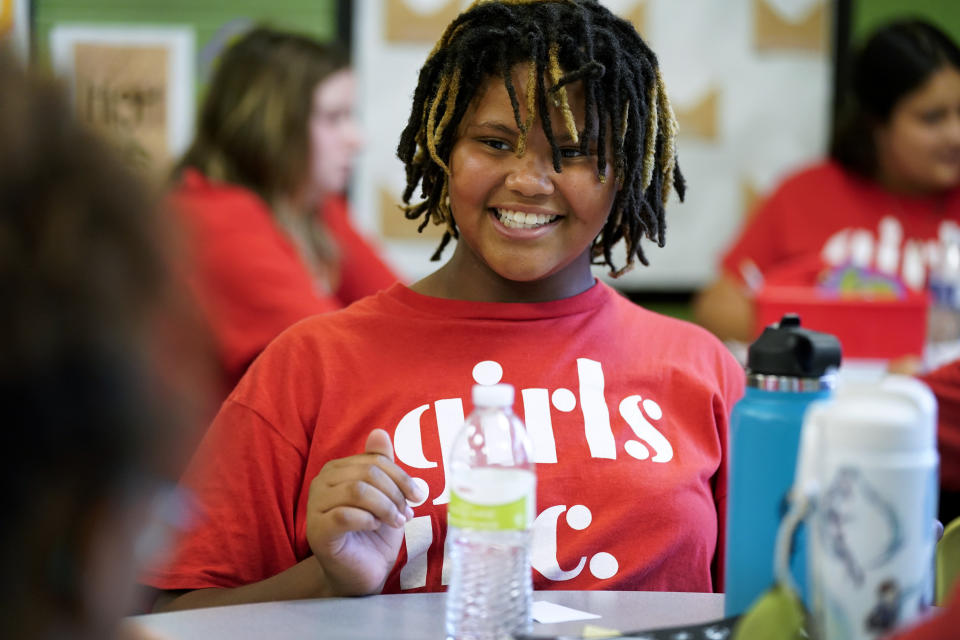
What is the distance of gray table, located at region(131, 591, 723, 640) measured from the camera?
101cm

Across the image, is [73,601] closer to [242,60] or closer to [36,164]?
[36,164]

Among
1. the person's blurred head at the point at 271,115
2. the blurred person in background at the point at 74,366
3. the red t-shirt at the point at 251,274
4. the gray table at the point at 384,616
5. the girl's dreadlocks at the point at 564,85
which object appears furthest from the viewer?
the person's blurred head at the point at 271,115

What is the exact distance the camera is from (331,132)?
2871 mm

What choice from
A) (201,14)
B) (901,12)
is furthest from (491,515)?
(901,12)

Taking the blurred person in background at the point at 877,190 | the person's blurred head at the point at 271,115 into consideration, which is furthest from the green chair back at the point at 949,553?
the person's blurred head at the point at 271,115

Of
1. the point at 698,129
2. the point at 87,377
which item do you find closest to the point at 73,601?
the point at 87,377

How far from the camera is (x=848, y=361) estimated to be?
247 centimetres

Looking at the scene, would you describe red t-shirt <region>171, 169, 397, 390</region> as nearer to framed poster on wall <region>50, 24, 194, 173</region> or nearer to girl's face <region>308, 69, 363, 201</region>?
girl's face <region>308, 69, 363, 201</region>

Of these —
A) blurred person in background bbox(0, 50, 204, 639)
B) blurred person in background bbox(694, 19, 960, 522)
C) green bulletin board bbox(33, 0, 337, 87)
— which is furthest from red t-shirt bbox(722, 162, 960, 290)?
blurred person in background bbox(0, 50, 204, 639)

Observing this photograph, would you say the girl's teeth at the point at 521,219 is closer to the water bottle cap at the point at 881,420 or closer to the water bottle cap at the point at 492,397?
the water bottle cap at the point at 492,397

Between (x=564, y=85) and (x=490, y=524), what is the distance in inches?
24.2

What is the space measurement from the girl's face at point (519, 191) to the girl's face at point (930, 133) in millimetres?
1862

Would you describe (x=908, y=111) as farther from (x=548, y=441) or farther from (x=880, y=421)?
(x=880, y=421)

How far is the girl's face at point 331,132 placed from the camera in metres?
2.82
